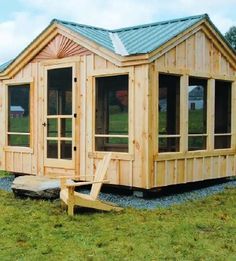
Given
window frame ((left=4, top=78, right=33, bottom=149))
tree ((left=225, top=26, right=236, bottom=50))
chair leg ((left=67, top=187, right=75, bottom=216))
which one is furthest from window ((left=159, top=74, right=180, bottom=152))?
tree ((left=225, top=26, right=236, bottom=50))

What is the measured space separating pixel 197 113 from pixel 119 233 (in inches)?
161

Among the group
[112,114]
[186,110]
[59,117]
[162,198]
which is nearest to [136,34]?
[112,114]

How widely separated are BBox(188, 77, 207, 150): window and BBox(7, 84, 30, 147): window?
3.40 meters

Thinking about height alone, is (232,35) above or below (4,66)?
above

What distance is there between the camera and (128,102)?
323 inches

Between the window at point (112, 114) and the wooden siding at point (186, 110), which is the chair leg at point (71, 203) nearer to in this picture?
the wooden siding at point (186, 110)

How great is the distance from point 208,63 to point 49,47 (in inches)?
125

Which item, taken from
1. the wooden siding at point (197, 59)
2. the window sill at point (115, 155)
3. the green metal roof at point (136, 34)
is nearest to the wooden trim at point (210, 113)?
the wooden siding at point (197, 59)

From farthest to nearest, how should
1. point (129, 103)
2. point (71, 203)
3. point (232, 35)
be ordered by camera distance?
1. point (232, 35)
2. point (129, 103)
3. point (71, 203)

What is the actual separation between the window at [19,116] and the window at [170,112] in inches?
121

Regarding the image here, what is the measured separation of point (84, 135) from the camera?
8805mm

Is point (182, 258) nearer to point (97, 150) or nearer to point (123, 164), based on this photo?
point (123, 164)

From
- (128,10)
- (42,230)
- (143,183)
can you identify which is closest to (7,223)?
(42,230)

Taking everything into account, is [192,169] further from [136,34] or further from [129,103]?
[136,34]
